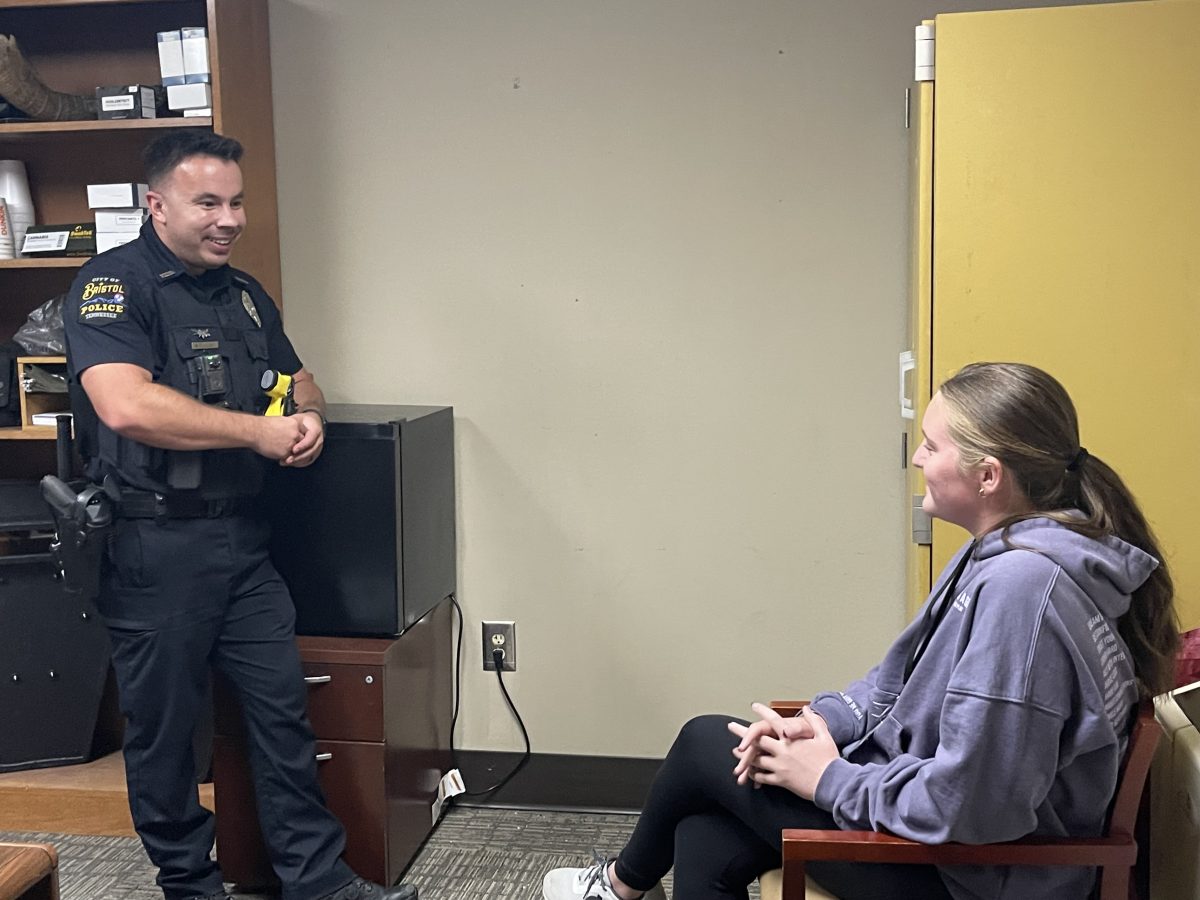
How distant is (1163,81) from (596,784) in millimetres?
1979

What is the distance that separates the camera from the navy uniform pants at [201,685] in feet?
7.32

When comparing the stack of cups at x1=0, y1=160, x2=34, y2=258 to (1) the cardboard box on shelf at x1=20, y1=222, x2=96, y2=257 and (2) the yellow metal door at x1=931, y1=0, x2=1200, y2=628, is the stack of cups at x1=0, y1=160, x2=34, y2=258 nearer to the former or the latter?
(1) the cardboard box on shelf at x1=20, y1=222, x2=96, y2=257

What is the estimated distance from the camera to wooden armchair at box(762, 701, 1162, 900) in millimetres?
1475

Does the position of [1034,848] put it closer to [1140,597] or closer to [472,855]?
[1140,597]

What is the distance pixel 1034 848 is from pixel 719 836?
0.46 meters

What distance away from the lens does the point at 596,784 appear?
9.61ft

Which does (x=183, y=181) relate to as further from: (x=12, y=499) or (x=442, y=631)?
(x=442, y=631)

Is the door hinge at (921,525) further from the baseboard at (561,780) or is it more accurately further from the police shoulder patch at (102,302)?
the police shoulder patch at (102,302)

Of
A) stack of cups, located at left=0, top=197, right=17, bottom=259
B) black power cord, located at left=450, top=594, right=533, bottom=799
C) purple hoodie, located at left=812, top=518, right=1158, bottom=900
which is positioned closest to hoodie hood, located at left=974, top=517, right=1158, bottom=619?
purple hoodie, located at left=812, top=518, right=1158, bottom=900

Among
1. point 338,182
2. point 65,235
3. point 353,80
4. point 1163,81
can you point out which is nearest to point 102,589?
point 65,235

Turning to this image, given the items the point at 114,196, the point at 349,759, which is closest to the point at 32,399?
the point at 114,196

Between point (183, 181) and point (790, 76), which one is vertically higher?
point (790, 76)

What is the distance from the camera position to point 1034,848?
58.1 inches

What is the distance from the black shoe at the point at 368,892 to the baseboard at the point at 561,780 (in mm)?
533
